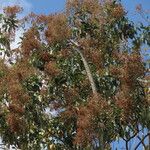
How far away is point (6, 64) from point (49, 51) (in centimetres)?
138

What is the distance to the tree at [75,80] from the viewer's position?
58.3 ft

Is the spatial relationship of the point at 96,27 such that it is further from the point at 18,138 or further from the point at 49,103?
the point at 18,138

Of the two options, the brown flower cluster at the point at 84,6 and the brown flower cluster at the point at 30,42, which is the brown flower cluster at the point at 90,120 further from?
the brown flower cluster at the point at 84,6

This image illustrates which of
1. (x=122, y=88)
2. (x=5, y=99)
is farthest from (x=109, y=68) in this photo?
(x=5, y=99)

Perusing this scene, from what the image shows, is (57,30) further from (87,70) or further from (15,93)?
(15,93)

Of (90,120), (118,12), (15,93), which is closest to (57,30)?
(118,12)

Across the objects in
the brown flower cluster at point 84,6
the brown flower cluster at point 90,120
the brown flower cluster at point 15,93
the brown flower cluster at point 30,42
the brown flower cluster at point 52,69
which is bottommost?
the brown flower cluster at point 90,120

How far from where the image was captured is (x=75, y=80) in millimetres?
19188

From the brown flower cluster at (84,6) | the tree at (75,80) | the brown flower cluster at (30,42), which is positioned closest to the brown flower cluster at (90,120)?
the tree at (75,80)

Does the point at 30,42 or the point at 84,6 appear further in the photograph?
the point at 84,6

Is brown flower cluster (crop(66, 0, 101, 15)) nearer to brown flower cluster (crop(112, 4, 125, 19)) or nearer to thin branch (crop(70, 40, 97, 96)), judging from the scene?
brown flower cluster (crop(112, 4, 125, 19))

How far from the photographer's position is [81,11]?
66.0ft

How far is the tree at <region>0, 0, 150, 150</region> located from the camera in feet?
58.3

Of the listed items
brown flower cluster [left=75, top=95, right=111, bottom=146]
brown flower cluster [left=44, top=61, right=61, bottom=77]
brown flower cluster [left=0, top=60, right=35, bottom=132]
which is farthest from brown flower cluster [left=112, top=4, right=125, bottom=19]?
brown flower cluster [left=75, top=95, right=111, bottom=146]
